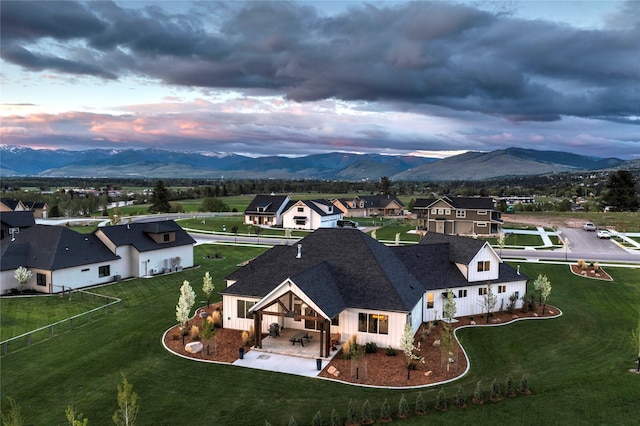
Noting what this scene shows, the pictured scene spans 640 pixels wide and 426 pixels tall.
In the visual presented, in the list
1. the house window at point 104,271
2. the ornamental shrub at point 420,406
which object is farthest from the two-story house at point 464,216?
the ornamental shrub at point 420,406

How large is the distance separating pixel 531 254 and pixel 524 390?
143 ft

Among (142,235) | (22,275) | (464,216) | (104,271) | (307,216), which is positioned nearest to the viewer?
(22,275)

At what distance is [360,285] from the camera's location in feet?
90.3

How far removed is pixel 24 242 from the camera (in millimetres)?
43875

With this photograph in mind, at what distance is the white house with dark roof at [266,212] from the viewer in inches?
3762

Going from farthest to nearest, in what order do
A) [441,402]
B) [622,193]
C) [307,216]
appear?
[622,193] → [307,216] → [441,402]

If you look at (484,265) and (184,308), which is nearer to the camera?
(184,308)

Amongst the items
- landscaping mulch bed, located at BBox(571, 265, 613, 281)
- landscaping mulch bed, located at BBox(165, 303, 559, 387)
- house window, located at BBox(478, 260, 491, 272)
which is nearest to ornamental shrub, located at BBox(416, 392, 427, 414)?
landscaping mulch bed, located at BBox(165, 303, 559, 387)

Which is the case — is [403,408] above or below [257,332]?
below

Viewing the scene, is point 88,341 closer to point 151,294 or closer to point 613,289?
point 151,294

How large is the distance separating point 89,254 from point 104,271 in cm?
A: 224

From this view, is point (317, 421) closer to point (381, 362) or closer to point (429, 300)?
point (381, 362)

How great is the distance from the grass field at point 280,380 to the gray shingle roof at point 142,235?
1516 centimetres

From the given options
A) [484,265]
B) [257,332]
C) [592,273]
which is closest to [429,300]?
[484,265]
